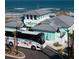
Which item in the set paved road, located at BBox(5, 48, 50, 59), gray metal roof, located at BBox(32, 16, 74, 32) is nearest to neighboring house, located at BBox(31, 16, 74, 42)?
gray metal roof, located at BBox(32, 16, 74, 32)

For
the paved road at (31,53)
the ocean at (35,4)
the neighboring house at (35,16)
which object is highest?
the ocean at (35,4)

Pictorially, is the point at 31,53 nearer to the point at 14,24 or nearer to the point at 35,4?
the point at 14,24

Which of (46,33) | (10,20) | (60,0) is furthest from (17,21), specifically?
(60,0)

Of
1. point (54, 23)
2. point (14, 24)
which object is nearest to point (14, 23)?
point (14, 24)

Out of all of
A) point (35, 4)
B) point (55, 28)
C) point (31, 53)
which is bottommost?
point (31, 53)

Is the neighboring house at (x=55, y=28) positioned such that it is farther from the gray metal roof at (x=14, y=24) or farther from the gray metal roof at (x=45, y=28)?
the gray metal roof at (x=14, y=24)

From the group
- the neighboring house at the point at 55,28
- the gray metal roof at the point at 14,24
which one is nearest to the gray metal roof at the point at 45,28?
the neighboring house at the point at 55,28

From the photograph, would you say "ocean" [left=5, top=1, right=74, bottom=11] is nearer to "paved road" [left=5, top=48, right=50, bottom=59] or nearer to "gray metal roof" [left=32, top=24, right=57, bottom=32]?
"gray metal roof" [left=32, top=24, right=57, bottom=32]

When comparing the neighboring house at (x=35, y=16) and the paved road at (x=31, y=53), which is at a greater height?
the neighboring house at (x=35, y=16)
